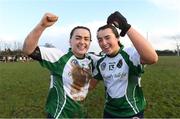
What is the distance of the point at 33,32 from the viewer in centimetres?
489

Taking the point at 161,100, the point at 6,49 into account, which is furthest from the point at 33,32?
the point at 6,49

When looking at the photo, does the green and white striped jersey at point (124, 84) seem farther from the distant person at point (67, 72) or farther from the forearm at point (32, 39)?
the forearm at point (32, 39)

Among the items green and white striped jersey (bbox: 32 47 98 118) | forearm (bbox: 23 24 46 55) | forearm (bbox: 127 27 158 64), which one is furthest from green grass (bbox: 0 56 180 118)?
forearm (bbox: 127 27 158 64)

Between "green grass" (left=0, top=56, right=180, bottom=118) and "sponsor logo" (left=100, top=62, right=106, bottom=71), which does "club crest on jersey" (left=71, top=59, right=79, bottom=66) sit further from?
"green grass" (left=0, top=56, right=180, bottom=118)

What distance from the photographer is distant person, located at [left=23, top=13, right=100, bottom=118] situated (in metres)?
5.05

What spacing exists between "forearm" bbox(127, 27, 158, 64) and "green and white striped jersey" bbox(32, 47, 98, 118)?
84 cm

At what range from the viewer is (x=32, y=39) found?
4.90 meters

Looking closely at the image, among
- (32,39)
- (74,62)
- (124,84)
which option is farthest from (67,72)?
(124,84)

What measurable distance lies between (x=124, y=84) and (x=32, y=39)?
127cm

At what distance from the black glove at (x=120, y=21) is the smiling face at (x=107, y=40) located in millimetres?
213

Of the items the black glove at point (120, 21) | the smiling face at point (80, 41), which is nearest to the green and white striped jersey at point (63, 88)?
the smiling face at point (80, 41)

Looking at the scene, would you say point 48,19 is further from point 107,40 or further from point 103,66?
point 103,66

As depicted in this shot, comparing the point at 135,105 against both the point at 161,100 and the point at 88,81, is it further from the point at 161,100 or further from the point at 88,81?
the point at 161,100

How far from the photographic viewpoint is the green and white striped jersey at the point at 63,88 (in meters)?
5.05
